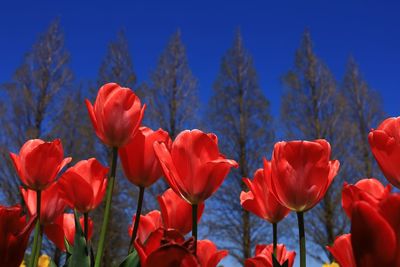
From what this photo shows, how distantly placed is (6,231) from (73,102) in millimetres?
13344

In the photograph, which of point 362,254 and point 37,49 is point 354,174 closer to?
point 37,49

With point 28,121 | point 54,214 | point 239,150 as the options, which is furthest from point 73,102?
point 54,214

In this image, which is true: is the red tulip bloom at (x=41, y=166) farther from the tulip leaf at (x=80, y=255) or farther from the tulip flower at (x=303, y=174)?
the tulip flower at (x=303, y=174)

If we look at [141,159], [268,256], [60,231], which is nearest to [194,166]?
[141,159]

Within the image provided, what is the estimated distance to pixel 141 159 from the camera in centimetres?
70

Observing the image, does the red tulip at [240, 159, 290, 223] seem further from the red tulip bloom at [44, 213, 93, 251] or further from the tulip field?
the red tulip bloom at [44, 213, 93, 251]

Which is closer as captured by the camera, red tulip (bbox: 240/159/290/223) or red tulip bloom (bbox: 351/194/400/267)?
red tulip bloom (bbox: 351/194/400/267)

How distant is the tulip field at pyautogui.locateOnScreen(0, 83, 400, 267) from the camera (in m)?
0.36

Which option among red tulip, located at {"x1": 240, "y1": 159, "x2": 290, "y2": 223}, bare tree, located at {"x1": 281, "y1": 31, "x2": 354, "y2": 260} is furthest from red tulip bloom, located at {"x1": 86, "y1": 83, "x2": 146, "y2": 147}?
bare tree, located at {"x1": 281, "y1": 31, "x2": 354, "y2": 260}

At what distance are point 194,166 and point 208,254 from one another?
0.17m

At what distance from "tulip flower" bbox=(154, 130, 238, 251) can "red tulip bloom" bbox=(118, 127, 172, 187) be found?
0.35 ft

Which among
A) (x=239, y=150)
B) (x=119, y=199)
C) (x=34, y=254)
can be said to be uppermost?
(x=239, y=150)

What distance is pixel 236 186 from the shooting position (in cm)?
1247

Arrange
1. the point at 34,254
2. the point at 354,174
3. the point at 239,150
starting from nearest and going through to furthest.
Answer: the point at 34,254 → the point at 354,174 → the point at 239,150
